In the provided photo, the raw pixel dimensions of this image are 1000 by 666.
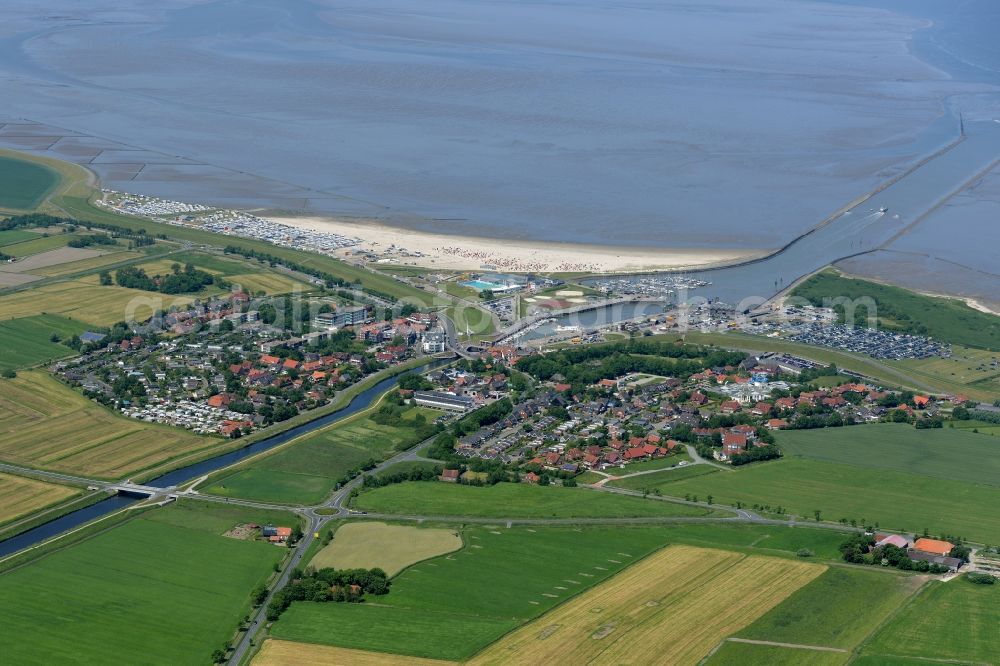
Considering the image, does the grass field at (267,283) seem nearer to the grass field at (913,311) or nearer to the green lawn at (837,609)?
the grass field at (913,311)

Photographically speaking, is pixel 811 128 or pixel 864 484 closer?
pixel 864 484

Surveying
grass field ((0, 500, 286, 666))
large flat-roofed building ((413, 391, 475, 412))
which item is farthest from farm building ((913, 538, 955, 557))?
large flat-roofed building ((413, 391, 475, 412))

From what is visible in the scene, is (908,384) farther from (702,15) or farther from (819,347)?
(702,15)

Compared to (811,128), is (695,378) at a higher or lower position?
lower

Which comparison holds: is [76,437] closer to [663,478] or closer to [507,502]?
[507,502]

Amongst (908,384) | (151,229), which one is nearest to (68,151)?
(151,229)

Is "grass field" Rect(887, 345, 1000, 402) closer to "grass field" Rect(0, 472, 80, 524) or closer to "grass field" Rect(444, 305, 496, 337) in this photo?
"grass field" Rect(444, 305, 496, 337)

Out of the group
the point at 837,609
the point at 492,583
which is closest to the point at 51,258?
the point at 492,583

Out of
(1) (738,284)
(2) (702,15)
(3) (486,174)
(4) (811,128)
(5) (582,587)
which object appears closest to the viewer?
(5) (582,587)
